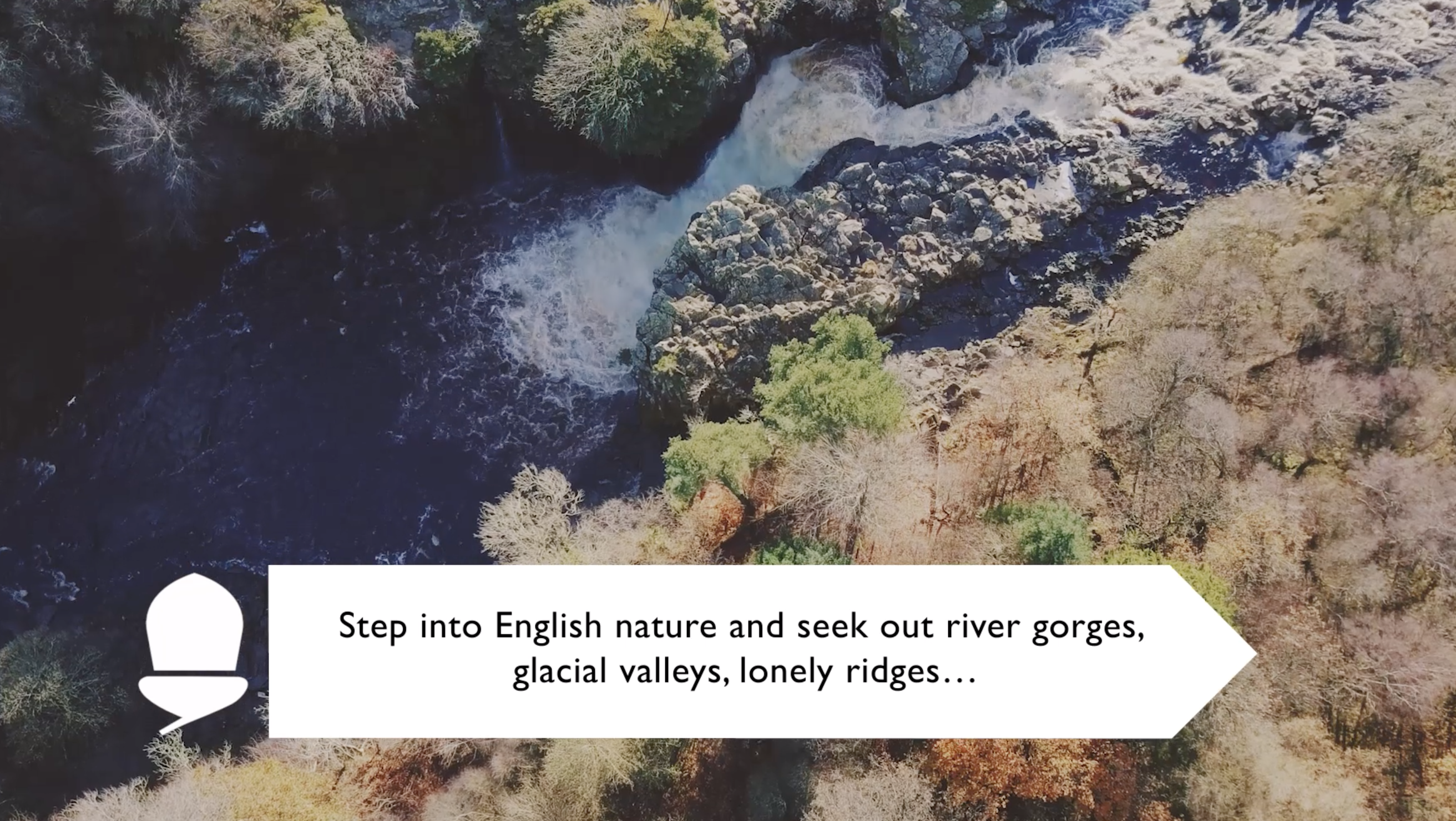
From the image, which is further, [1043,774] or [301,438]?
[301,438]

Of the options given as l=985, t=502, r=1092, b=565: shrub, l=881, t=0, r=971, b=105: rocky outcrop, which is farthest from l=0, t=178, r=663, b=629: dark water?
l=985, t=502, r=1092, b=565: shrub

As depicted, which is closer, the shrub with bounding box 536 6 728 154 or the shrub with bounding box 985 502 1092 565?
the shrub with bounding box 985 502 1092 565

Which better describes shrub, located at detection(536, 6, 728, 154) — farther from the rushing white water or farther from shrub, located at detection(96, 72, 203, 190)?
shrub, located at detection(96, 72, 203, 190)

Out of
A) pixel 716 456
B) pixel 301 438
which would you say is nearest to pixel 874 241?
pixel 716 456

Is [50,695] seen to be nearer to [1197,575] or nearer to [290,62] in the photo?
[290,62]

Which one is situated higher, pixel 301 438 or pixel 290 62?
pixel 290 62

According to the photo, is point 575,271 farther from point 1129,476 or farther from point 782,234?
point 1129,476

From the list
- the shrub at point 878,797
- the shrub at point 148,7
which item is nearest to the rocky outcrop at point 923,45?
the shrub at point 878,797

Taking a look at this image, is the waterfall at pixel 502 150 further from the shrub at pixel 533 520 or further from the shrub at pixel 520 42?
the shrub at pixel 533 520
